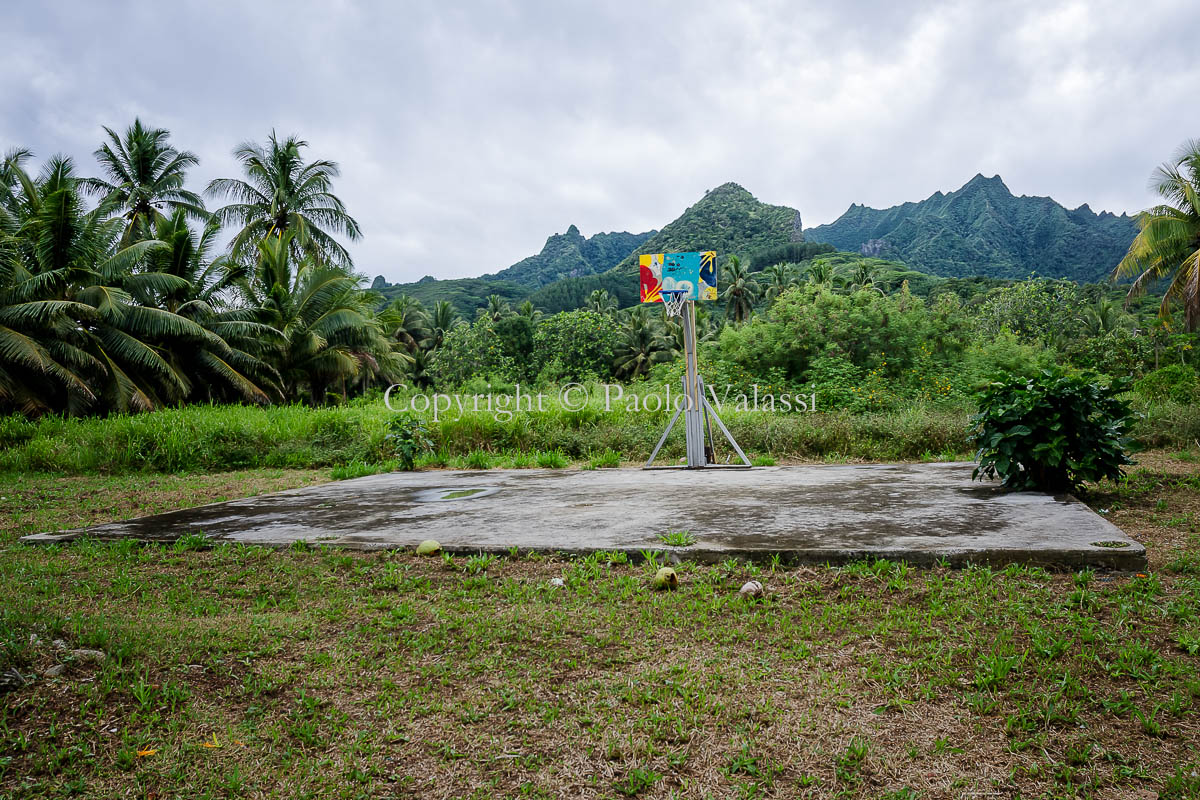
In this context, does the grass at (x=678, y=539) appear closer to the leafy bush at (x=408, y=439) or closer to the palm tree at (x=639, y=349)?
the leafy bush at (x=408, y=439)

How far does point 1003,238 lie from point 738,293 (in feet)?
221

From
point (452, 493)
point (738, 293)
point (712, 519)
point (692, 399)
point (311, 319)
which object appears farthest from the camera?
point (738, 293)

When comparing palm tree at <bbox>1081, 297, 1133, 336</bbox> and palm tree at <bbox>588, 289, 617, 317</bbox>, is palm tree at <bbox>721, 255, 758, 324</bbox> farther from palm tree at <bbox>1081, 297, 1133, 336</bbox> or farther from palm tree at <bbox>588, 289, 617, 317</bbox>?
palm tree at <bbox>1081, 297, 1133, 336</bbox>

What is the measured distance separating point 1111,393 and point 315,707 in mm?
5174

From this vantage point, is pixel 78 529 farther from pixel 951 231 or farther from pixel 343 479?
pixel 951 231

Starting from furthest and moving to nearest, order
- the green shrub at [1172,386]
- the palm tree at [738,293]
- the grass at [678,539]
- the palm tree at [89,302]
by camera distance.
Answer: the palm tree at [738,293], the palm tree at [89,302], the green shrub at [1172,386], the grass at [678,539]

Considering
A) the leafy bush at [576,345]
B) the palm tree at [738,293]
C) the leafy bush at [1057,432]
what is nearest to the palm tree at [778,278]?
the palm tree at [738,293]

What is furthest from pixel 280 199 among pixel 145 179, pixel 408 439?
pixel 408 439

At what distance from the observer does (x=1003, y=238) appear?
304 ft

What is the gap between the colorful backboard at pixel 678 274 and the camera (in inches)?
302

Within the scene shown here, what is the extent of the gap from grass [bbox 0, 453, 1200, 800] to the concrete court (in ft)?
0.58

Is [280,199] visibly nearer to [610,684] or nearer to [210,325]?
[210,325]

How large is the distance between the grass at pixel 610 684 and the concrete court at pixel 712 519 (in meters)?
0.18

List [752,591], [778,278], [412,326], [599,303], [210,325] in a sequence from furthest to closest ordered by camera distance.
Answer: [599,303], [778,278], [412,326], [210,325], [752,591]
